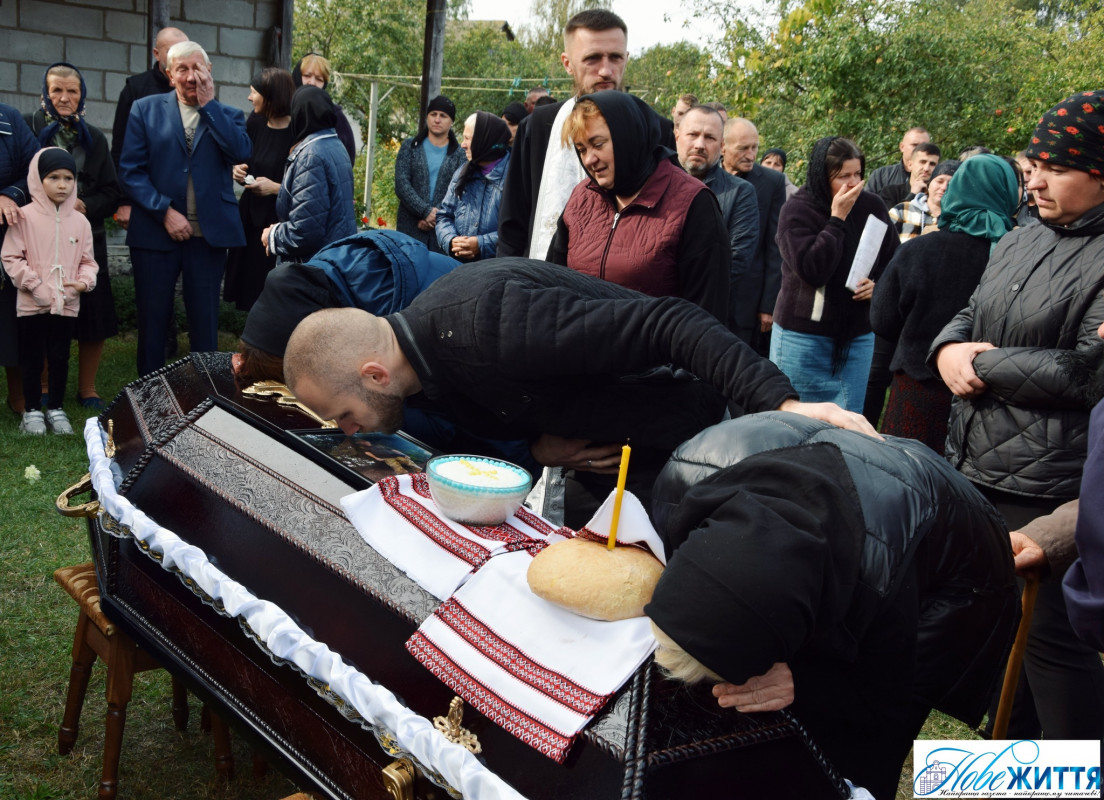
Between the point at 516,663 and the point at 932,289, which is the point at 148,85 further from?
the point at 516,663

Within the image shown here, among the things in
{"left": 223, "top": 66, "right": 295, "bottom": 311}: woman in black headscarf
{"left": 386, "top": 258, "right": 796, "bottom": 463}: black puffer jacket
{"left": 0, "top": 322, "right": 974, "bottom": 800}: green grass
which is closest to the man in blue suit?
{"left": 223, "top": 66, "right": 295, "bottom": 311}: woman in black headscarf

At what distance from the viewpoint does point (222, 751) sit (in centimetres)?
268

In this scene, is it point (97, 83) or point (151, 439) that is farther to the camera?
point (97, 83)

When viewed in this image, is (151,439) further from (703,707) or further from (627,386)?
(703,707)

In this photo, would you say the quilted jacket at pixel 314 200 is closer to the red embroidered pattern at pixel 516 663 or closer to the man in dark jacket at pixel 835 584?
the red embroidered pattern at pixel 516 663

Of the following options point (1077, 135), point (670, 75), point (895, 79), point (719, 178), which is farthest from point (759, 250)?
point (670, 75)

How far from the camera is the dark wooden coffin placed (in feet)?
4.80

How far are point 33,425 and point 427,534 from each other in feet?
13.9

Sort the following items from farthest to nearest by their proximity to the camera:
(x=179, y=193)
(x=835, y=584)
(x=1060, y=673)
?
(x=179, y=193), (x=1060, y=673), (x=835, y=584)

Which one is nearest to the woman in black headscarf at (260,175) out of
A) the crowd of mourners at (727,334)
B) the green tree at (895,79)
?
the crowd of mourners at (727,334)

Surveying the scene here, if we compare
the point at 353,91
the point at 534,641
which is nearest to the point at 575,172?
the point at 534,641

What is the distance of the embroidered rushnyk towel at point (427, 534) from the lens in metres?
1.86

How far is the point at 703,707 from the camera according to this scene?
1.48 meters

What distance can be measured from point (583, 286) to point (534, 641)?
42.0 inches
